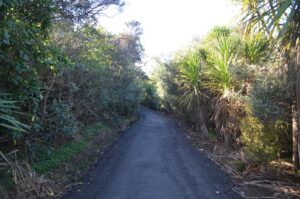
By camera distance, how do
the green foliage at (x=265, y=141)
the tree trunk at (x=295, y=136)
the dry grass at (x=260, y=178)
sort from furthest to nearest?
the green foliage at (x=265, y=141)
the tree trunk at (x=295, y=136)
the dry grass at (x=260, y=178)

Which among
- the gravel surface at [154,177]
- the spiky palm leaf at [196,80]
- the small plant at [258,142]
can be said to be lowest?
the gravel surface at [154,177]

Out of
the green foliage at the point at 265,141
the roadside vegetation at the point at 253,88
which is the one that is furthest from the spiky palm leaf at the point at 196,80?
the green foliage at the point at 265,141

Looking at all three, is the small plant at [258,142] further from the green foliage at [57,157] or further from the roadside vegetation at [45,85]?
the green foliage at [57,157]

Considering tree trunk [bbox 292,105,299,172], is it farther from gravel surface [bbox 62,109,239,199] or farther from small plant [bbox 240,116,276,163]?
gravel surface [bbox 62,109,239,199]

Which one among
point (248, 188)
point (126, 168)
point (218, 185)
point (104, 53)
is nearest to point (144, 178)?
point (126, 168)

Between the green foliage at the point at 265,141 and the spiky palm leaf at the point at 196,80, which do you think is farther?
the spiky palm leaf at the point at 196,80

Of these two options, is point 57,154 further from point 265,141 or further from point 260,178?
point 265,141

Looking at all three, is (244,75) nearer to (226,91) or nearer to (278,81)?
(226,91)

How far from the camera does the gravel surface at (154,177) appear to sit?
629 cm

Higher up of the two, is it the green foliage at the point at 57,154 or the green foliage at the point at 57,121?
the green foliage at the point at 57,121

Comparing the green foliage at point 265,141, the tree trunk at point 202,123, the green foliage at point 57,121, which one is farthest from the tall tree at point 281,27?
the tree trunk at point 202,123

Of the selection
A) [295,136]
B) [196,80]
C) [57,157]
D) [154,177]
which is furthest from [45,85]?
[196,80]

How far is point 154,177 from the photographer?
24.4 ft

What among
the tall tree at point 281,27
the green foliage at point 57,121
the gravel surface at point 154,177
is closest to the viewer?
the tall tree at point 281,27
